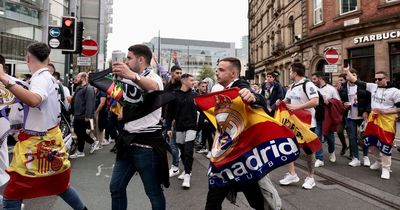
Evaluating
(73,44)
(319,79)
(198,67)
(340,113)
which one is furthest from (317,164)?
(198,67)

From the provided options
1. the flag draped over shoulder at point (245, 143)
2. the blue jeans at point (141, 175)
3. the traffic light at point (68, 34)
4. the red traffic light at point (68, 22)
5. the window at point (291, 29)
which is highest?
the window at point (291, 29)

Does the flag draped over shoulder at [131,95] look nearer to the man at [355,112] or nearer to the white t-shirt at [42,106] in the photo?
the white t-shirt at [42,106]

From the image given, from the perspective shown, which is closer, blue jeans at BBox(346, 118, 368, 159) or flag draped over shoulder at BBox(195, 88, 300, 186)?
flag draped over shoulder at BBox(195, 88, 300, 186)

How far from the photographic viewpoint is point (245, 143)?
2.79 meters

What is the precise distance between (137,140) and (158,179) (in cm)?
41

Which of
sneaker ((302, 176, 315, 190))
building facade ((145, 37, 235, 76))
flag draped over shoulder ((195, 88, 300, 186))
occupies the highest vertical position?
building facade ((145, 37, 235, 76))

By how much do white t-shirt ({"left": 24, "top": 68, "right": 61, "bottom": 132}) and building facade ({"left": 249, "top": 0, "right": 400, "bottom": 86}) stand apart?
56.0 ft

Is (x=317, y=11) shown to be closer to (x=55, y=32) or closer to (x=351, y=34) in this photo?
(x=351, y=34)

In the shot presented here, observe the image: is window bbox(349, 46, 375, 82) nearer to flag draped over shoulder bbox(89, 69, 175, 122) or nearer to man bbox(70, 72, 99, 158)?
man bbox(70, 72, 99, 158)

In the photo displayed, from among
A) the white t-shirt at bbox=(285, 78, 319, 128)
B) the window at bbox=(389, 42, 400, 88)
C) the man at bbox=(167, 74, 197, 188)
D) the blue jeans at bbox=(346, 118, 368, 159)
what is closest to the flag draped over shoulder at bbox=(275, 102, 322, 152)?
the white t-shirt at bbox=(285, 78, 319, 128)

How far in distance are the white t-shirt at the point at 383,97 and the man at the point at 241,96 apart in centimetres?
429

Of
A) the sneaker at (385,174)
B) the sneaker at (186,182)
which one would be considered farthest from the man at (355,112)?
the sneaker at (186,182)

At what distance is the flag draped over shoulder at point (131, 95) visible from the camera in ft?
9.45

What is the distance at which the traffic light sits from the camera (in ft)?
33.7
